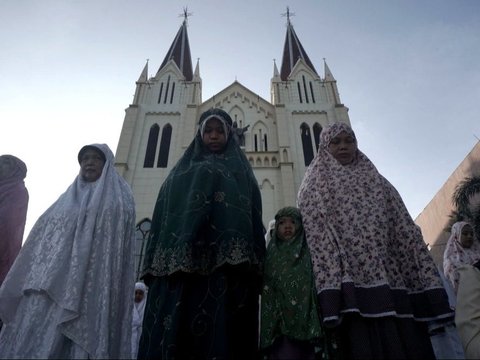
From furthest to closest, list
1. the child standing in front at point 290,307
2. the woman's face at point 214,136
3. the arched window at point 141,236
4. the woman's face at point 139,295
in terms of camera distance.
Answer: the arched window at point 141,236 → the woman's face at point 139,295 → the woman's face at point 214,136 → the child standing in front at point 290,307

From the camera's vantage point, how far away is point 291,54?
18.4 meters

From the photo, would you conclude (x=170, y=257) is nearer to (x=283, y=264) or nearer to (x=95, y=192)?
(x=283, y=264)

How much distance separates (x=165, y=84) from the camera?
15484mm

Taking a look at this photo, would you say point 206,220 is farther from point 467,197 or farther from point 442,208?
point 442,208

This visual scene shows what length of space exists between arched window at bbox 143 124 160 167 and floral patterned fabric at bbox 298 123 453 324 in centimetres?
1090

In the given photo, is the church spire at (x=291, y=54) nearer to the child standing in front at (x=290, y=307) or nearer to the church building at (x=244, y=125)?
the church building at (x=244, y=125)

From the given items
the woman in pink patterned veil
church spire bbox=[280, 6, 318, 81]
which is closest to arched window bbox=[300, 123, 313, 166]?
church spire bbox=[280, 6, 318, 81]

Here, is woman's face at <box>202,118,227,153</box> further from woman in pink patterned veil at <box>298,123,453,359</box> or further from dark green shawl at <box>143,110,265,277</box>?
woman in pink patterned veil at <box>298,123,453,359</box>

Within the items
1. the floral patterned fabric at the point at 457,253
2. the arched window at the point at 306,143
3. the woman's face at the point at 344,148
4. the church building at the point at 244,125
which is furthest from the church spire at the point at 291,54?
the woman's face at the point at 344,148

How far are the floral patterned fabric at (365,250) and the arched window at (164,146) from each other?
10.7 meters

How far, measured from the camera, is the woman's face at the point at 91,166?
2612 mm

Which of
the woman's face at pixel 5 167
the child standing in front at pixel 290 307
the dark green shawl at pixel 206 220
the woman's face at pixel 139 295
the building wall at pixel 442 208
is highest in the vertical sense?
A: the building wall at pixel 442 208

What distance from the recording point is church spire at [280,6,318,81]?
17427mm

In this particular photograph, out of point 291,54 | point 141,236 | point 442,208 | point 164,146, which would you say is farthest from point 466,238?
point 291,54
